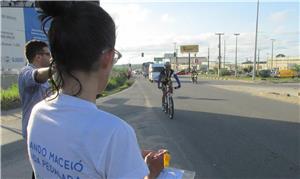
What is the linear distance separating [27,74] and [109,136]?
8.28 feet

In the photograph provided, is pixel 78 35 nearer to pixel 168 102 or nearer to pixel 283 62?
pixel 168 102

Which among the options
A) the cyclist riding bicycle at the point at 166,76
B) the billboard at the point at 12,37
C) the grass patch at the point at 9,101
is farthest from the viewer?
the billboard at the point at 12,37

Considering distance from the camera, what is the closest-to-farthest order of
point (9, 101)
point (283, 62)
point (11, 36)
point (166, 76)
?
point (166, 76), point (9, 101), point (11, 36), point (283, 62)

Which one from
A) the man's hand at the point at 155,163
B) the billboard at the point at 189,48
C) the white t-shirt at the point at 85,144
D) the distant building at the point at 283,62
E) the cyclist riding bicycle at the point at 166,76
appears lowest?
the distant building at the point at 283,62

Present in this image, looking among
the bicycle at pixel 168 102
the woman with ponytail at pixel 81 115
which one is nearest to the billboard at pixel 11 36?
the bicycle at pixel 168 102

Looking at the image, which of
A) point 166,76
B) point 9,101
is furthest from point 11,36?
point 166,76

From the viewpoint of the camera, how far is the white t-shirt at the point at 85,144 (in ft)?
5.81

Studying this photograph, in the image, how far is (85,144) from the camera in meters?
1.80

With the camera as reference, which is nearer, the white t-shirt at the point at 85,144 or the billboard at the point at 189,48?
the white t-shirt at the point at 85,144

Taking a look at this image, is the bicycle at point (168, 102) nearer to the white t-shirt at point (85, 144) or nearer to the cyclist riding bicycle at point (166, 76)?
the cyclist riding bicycle at point (166, 76)

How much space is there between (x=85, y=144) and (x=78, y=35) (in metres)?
0.43

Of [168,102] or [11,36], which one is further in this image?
[11,36]

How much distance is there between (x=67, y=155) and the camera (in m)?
1.86

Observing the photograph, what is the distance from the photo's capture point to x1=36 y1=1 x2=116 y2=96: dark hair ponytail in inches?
73.2
